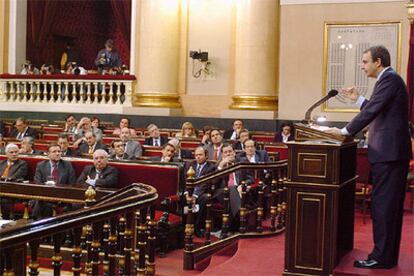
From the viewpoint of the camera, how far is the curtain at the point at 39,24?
16.5 meters

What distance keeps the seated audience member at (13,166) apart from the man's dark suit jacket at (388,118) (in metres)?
4.60

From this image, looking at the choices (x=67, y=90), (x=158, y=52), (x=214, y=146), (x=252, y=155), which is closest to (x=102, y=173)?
(x=252, y=155)

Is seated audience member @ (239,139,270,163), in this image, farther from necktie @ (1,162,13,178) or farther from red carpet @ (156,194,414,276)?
necktie @ (1,162,13,178)

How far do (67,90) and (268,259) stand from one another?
400 inches

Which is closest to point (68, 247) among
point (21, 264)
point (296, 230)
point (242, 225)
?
point (242, 225)

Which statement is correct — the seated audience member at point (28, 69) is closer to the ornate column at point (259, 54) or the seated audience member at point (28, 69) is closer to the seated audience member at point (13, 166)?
the ornate column at point (259, 54)

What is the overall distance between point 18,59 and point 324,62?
7096 mm

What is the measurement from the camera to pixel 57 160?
772cm

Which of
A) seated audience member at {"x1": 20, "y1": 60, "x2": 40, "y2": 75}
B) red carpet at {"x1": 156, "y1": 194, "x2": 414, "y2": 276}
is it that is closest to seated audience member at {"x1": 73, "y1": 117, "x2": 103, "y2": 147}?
seated audience member at {"x1": 20, "y1": 60, "x2": 40, "y2": 75}

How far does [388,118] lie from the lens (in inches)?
178

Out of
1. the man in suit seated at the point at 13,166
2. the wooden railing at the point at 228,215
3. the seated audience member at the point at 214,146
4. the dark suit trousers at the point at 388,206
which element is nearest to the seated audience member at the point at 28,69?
the seated audience member at the point at 214,146

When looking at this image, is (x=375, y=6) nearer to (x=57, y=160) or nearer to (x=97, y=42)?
(x=57, y=160)

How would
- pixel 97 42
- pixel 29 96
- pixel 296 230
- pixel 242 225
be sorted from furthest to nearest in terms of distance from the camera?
pixel 97 42 < pixel 29 96 < pixel 242 225 < pixel 296 230

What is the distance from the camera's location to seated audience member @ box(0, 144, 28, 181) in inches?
311
